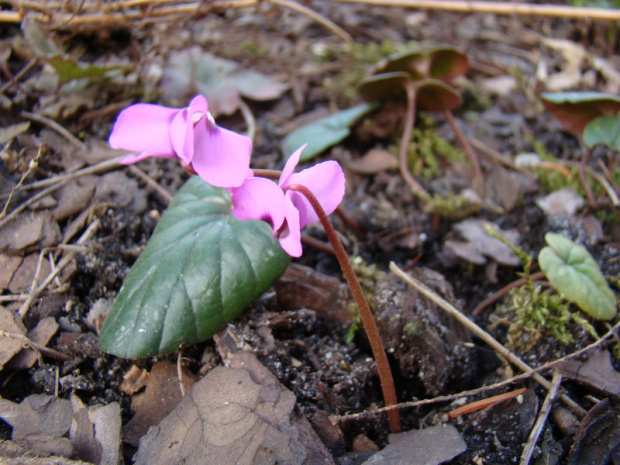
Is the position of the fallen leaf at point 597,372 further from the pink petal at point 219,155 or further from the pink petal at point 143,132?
the pink petal at point 143,132

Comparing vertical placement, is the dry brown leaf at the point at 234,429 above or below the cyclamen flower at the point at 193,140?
below

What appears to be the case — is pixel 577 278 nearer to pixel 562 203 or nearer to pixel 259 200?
pixel 562 203

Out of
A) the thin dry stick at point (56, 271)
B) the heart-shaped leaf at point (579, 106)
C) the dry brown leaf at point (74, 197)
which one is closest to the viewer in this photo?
the thin dry stick at point (56, 271)

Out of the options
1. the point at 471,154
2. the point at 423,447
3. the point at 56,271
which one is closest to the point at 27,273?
the point at 56,271

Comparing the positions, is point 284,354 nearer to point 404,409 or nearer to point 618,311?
point 404,409

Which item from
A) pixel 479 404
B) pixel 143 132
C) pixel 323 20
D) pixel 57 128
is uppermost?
pixel 143 132

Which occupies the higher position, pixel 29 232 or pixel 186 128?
pixel 186 128

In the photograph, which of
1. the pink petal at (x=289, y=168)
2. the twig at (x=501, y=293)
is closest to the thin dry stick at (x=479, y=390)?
the twig at (x=501, y=293)
